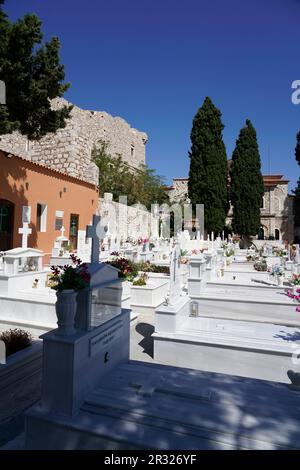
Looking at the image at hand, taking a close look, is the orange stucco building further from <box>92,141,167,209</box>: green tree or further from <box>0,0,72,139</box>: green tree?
<box>92,141,167,209</box>: green tree

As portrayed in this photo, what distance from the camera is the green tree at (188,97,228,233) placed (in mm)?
29547

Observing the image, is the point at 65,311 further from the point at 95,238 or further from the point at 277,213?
the point at 277,213

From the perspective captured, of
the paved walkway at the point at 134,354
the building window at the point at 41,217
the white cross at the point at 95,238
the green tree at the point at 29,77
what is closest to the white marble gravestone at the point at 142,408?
the paved walkway at the point at 134,354

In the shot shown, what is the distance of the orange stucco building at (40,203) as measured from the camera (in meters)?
12.9

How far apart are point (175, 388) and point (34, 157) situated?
19790 millimetres

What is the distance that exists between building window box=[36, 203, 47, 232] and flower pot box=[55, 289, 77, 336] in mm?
12656

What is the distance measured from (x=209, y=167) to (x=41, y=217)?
19.1 metres

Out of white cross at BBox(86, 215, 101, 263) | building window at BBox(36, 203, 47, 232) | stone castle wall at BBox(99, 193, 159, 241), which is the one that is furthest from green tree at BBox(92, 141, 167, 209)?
white cross at BBox(86, 215, 101, 263)

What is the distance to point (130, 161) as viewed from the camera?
126 feet

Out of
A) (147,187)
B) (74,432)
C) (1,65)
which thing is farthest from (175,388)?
(147,187)

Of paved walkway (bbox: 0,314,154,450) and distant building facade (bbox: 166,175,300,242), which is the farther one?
distant building facade (bbox: 166,175,300,242)

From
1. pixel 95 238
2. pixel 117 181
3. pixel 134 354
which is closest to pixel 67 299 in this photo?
pixel 95 238

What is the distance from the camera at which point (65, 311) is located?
3041mm

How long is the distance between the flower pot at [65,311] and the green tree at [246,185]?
31.0m
